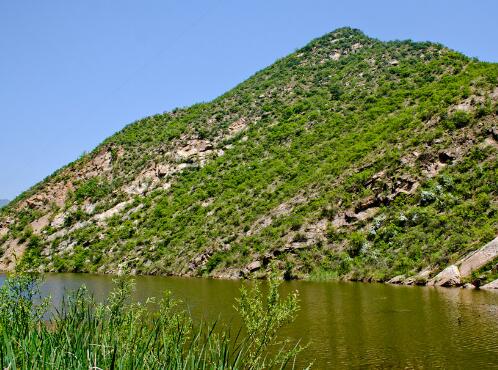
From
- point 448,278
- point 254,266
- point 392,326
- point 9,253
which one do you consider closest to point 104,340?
point 392,326

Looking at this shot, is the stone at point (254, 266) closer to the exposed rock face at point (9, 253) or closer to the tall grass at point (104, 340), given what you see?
the tall grass at point (104, 340)

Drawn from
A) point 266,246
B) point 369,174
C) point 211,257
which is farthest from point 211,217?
point 369,174

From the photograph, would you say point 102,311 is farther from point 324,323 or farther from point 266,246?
point 266,246

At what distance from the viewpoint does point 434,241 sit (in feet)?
109

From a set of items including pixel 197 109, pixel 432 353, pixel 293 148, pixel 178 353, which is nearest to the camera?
pixel 178 353

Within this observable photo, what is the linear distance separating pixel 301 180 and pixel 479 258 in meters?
24.6

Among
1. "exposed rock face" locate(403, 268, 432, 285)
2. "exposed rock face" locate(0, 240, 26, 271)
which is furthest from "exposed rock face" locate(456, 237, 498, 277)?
"exposed rock face" locate(0, 240, 26, 271)

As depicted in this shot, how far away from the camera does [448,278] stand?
29.1 meters

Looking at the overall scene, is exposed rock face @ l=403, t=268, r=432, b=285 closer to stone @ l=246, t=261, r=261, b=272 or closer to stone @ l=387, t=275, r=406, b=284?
stone @ l=387, t=275, r=406, b=284

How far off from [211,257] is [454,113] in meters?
25.3

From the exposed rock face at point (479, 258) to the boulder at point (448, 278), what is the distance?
38 centimetres

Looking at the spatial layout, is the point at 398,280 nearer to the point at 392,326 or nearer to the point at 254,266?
the point at 254,266

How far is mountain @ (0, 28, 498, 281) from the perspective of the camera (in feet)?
122

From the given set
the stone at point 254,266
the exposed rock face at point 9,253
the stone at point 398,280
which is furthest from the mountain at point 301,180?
the stone at point 398,280
